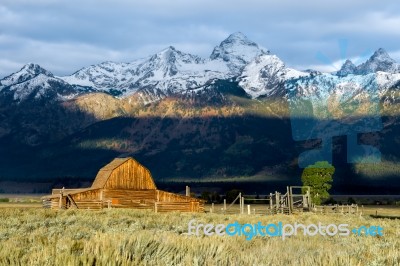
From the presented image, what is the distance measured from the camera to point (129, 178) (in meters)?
58.0

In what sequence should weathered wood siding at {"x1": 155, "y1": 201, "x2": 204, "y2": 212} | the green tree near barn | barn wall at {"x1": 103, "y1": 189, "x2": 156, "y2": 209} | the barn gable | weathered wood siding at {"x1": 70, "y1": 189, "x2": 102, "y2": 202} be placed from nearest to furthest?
weathered wood siding at {"x1": 70, "y1": 189, "x2": 102, "y2": 202}, weathered wood siding at {"x1": 155, "y1": 201, "x2": 204, "y2": 212}, barn wall at {"x1": 103, "y1": 189, "x2": 156, "y2": 209}, the barn gable, the green tree near barn

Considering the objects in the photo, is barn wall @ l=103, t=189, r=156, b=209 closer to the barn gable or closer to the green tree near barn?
the barn gable

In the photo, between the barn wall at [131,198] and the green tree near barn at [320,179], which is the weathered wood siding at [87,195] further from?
the green tree near barn at [320,179]

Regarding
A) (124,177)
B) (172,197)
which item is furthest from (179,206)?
(124,177)

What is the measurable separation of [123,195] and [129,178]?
2957 mm

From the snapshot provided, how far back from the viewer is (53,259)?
6426mm

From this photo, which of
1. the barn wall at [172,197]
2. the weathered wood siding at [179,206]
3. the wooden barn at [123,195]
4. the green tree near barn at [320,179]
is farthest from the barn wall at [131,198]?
the green tree near barn at [320,179]

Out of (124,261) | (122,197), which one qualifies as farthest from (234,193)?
(124,261)

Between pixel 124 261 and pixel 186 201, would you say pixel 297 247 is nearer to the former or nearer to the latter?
pixel 124 261

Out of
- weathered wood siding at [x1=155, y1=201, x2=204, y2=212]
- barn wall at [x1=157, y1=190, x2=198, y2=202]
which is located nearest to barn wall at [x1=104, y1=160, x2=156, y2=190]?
barn wall at [x1=157, y1=190, x2=198, y2=202]

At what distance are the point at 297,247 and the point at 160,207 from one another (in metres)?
37.7

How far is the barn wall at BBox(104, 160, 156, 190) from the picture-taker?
183 feet

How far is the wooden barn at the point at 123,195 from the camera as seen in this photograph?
1953 inches

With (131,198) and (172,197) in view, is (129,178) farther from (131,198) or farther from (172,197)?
(172,197)
